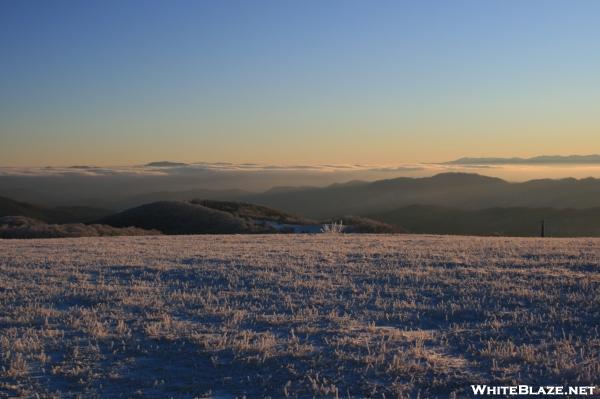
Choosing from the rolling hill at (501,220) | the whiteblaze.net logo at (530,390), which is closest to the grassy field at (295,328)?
the whiteblaze.net logo at (530,390)

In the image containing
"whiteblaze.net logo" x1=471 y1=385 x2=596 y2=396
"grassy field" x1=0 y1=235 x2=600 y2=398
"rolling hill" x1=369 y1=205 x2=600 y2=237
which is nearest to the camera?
"whiteblaze.net logo" x1=471 y1=385 x2=596 y2=396

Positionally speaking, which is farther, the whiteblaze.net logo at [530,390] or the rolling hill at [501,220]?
the rolling hill at [501,220]

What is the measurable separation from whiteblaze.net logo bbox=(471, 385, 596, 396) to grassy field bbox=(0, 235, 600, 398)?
176 mm

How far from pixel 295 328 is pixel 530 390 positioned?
418 cm

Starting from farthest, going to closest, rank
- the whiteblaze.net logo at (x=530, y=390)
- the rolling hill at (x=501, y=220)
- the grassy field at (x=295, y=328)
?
the rolling hill at (x=501, y=220) < the grassy field at (x=295, y=328) < the whiteblaze.net logo at (x=530, y=390)

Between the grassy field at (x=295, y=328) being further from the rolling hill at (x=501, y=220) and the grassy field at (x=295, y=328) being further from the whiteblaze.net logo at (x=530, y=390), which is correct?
the rolling hill at (x=501, y=220)

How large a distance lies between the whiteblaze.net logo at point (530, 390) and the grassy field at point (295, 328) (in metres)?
0.18

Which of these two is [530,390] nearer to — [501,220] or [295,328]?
[295,328]

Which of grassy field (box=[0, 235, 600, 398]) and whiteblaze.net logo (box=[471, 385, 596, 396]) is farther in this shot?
grassy field (box=[0, 235, 600, 398])

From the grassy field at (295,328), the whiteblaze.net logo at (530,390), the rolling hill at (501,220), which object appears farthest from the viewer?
the rolling hill at (501,220)

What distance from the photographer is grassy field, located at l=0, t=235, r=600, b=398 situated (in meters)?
8.05

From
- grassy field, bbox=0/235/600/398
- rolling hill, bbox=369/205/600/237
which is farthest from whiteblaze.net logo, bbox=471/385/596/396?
rolling hill, bbox=369/205/600/237

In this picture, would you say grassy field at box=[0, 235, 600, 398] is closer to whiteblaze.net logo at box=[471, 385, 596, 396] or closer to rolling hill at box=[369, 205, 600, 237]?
whiteblaze.net logo at box=[471, 385, 596, 396]

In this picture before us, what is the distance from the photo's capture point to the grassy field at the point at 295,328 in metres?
8.05
